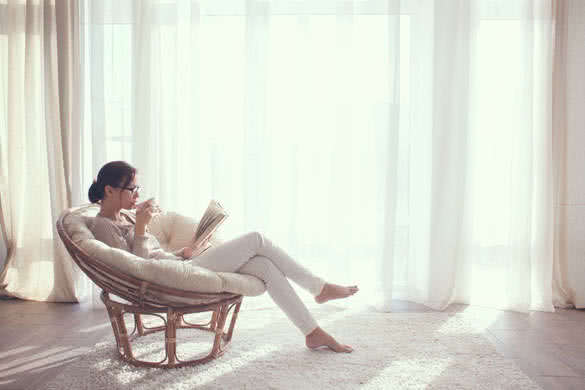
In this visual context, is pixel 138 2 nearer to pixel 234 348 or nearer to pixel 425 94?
pixel 425 94

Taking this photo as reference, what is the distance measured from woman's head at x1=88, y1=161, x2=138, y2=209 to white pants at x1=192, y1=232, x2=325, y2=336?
0.44 m

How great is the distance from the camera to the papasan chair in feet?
7.59

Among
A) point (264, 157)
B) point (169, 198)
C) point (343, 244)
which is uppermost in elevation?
point (264, 157)

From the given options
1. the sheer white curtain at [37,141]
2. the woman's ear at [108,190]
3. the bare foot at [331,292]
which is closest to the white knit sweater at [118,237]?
the woman's ear at [108,190]

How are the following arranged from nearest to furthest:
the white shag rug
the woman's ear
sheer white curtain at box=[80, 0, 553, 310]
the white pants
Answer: the white shag rug
the woman's ear
the white pants
sheer white curtain at box=[80, 0, 553, 310]

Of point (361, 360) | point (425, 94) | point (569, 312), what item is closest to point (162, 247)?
point (361, 360)

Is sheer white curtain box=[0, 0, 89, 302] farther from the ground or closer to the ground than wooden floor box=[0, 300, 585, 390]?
farther from the ground

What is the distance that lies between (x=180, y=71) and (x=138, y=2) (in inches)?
19.4

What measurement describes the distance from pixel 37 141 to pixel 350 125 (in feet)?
6.67

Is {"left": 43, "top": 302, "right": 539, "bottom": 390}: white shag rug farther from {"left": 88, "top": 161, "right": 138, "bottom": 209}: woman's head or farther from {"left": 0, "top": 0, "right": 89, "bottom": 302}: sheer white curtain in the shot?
{"left": 0, "top": 0, "right": 89, "bottom": 302}: sheer white curtain

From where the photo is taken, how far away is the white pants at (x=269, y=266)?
263 centimetres

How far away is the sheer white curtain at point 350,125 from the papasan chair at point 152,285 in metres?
1.09

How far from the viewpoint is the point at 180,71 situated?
138 inches

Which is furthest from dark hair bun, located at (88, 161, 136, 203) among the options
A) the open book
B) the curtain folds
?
the curtain folds
